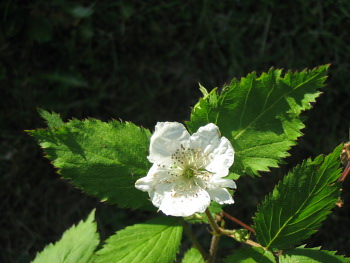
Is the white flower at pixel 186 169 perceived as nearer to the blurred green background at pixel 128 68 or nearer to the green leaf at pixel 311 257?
the green leaf at pixel 311 257

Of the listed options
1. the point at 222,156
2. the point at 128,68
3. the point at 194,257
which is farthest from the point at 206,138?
the point at 128,68

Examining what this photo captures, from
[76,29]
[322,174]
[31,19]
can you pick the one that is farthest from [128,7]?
[322,174]

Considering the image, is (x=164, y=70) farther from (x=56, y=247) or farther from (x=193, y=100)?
(x=56, y=247)

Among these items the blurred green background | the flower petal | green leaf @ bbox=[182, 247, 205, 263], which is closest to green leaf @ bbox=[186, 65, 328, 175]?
the flower petal

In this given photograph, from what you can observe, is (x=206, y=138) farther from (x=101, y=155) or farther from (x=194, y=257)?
(x=194, y=257)

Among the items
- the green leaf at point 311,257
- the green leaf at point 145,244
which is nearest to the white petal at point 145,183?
the green leaf at point 145,244
